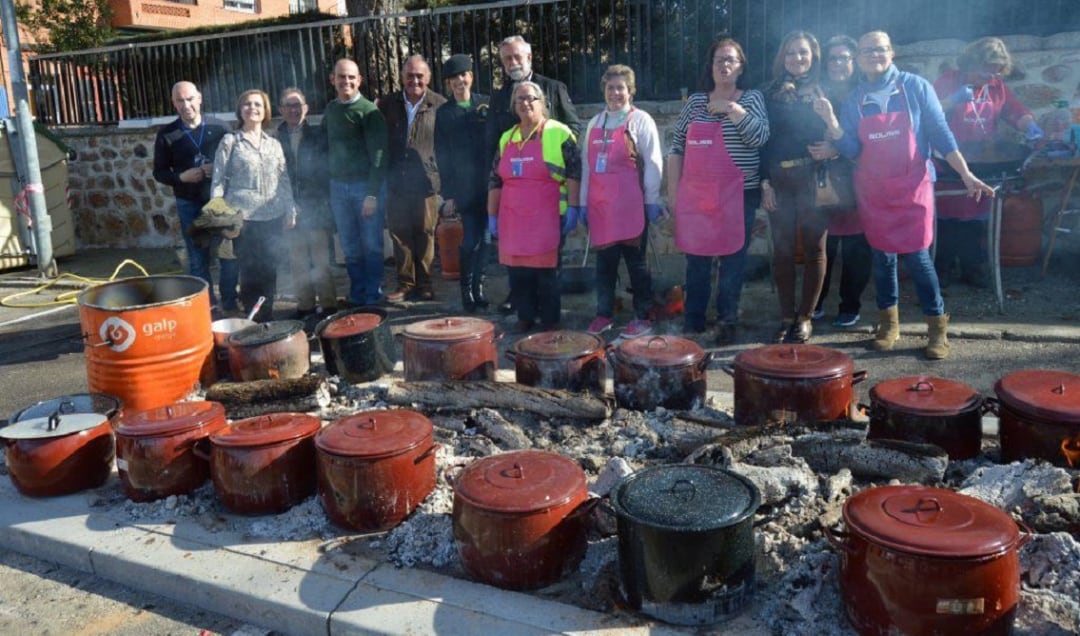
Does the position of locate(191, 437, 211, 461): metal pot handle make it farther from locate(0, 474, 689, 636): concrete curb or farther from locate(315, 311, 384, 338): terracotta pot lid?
locate(315, 311, 384, 338): terracotta pot lid

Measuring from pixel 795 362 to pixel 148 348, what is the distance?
350 centimetres

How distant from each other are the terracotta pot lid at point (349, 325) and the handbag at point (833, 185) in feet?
9.52

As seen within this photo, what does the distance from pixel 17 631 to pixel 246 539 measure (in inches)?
33.6

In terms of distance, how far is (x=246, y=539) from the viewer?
345 cm

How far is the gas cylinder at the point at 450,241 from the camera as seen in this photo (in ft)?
27.2

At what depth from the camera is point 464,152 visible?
6.79m

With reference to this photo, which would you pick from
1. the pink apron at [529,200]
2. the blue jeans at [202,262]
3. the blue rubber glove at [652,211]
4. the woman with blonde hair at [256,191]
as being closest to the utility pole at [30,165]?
the blue jeans at [202,262]

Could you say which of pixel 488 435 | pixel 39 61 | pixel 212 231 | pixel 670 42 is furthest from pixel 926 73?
pixel 39 61

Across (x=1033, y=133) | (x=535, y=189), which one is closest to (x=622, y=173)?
(x=535, y=189)

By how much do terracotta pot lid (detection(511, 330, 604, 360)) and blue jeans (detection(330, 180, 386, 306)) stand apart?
3.07m

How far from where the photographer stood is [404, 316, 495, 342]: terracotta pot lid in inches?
180

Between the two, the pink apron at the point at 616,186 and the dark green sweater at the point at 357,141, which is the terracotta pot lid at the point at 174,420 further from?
the dark green sweater at the point at 357,141

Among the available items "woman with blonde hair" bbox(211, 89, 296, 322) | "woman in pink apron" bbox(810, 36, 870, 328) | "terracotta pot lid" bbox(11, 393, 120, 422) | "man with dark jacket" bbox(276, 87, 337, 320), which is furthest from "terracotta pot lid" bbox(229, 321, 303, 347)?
"woman in pink apron" bbox(810, 36, 870, 328)

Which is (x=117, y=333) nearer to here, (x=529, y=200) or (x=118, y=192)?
(x=529, y=200)
